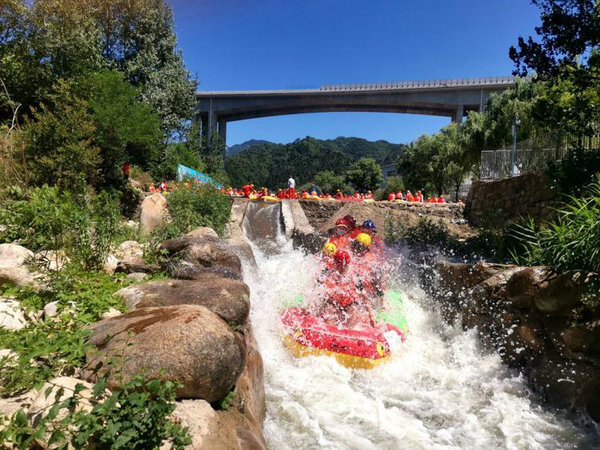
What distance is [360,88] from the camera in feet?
146

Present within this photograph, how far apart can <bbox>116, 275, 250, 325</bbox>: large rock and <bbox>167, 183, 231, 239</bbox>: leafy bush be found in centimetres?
527

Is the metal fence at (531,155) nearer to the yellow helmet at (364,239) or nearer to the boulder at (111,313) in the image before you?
the yellow helmet at (364,239)

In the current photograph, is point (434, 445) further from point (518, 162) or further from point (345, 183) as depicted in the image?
point (345, 183)

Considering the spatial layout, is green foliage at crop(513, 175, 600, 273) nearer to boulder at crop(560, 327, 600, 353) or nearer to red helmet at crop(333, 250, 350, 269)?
boulder at crop(560, 327, 600, 353)

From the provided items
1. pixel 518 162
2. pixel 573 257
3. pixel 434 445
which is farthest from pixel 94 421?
pixel 518 162

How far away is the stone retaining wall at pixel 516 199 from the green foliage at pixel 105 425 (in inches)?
378

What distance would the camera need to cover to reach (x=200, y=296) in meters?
4.27

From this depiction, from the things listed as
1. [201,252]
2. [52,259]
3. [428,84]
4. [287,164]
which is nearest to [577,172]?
[201,252]

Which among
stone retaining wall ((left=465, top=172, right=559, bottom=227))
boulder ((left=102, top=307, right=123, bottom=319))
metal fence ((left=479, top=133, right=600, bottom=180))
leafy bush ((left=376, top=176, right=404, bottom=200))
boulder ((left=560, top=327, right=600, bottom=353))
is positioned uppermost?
leafy bush ((left=376, top=176, right=404, bottom=200))

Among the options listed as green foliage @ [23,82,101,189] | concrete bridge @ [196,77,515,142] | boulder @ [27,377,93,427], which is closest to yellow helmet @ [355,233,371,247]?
boulder @ [27,377,93,427]

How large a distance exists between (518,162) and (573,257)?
9.48m

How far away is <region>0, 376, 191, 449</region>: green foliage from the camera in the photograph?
2045 mm

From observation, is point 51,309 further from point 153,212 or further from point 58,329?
point 153,212

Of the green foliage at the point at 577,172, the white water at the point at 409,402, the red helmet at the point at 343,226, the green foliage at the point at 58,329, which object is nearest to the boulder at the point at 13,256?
the green foliage at the point at 58,329
